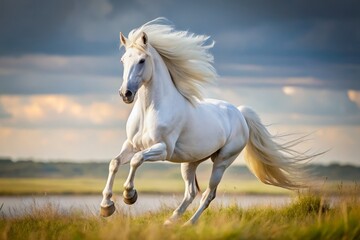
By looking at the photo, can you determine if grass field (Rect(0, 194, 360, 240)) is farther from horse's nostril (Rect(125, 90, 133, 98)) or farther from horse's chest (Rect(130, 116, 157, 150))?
horse's nostril (Rect(125, 90, 133, 98))

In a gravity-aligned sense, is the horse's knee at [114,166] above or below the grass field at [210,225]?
above

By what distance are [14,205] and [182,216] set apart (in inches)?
105

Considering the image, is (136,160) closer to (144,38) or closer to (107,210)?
(107,210)

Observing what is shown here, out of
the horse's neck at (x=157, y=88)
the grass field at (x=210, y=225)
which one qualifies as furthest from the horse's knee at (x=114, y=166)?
the horse's neck at (x=157, y=88)

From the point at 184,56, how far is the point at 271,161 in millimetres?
3250

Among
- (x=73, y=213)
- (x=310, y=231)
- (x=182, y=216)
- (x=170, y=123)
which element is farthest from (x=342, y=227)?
(x=73, y=213)

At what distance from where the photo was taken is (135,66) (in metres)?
11.1

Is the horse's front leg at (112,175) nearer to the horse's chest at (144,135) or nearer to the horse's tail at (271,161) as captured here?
the horse's chest at (144,135)

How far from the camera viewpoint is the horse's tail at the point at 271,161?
1438cm

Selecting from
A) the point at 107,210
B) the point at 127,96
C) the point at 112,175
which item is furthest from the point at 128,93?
the point at 107,210

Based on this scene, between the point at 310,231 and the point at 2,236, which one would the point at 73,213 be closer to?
the point at 2,236

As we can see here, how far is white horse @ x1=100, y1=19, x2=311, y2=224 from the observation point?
11203 millimetres

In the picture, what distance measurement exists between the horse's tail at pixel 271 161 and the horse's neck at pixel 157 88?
2.86 m

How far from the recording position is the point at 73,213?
1314 cm
